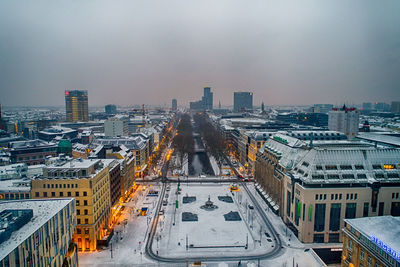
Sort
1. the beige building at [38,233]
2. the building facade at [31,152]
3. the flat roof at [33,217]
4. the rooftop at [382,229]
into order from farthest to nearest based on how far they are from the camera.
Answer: the building facade at [31,152], the rooftop at [382,229], the beige building at [38,233], the flat roof at [33,217]

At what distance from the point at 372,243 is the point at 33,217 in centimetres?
5859

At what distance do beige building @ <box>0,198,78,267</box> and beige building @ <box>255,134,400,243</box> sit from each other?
58.5 m

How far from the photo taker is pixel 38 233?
38250 mm

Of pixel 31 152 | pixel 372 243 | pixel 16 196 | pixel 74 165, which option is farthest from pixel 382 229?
pixel 31 152

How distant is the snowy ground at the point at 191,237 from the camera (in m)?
66.9

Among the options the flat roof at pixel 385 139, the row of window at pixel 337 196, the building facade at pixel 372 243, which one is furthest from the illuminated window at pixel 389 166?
Answer: the flat roof at pixel 385 139

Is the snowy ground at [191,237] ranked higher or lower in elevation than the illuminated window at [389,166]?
lower

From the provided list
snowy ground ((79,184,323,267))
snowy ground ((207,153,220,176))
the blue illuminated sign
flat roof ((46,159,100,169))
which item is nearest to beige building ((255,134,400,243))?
snowy ground ((79,184,323,267))

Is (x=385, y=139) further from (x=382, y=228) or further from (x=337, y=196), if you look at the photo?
(x=382, y=228)

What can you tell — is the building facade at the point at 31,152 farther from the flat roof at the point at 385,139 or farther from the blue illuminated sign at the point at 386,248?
the flat roof at the point at 385,139

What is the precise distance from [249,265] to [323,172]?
111ft

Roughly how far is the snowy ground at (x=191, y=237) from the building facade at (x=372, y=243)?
465 inches

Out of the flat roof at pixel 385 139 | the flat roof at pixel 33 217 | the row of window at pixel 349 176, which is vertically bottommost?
the row of window at pixel 349 176

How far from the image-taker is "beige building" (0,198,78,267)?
3434 cm
